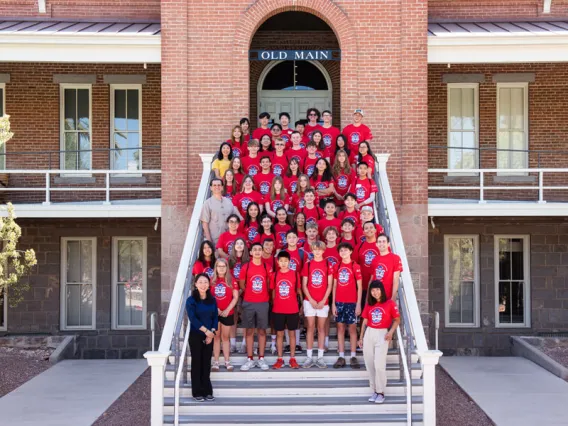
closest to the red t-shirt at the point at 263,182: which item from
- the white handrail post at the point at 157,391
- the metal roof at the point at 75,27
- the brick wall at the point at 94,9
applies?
the white handrail post at the point at 157,391

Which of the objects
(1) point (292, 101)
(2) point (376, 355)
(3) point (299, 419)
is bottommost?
(3) point (299, 419)

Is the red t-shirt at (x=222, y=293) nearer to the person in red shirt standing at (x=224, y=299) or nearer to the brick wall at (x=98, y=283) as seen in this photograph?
the person in red shirt standing at (x=224, y=299)

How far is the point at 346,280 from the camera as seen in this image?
1011 centimetres

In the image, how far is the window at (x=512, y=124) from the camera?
1766 centimetres

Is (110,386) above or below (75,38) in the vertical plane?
below

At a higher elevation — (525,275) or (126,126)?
(126,126)

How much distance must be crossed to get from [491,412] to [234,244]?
4690mm

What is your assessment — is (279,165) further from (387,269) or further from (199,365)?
(199,365)

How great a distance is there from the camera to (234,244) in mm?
10547

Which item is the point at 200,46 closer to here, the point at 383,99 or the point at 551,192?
the point at 383,99

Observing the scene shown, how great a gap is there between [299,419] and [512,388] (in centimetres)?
531

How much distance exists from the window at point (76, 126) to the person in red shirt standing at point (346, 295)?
9.51m

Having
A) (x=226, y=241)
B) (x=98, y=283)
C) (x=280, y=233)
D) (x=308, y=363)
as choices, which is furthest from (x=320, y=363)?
(x=98, y=283)

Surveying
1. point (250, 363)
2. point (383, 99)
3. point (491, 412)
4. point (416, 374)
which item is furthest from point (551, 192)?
point (250, 363)
